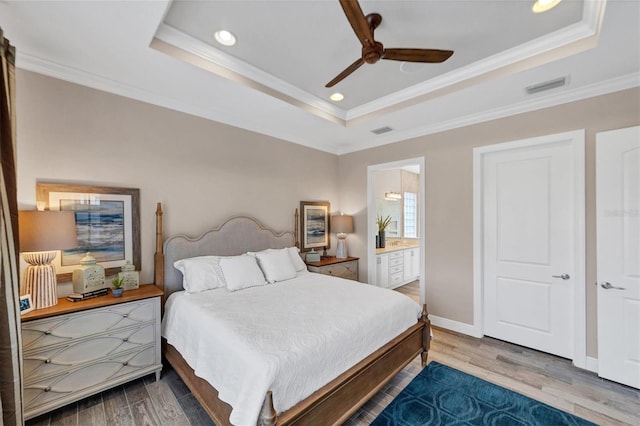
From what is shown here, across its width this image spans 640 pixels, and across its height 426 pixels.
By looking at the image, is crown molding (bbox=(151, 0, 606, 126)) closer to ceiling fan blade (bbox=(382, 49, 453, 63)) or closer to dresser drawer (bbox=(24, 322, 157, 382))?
ceiling fan blade (bbox=(382, 49, 453, 63))

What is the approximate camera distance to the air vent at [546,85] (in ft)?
8.25

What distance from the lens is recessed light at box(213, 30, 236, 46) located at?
2.14 m

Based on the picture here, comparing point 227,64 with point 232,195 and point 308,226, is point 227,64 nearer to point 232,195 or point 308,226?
point 232,195

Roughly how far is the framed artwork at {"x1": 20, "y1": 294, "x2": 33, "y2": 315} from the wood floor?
2.68ft

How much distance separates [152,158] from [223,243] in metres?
1.21

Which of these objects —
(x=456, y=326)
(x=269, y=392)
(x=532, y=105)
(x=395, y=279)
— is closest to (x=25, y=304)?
(x=269, y=392)

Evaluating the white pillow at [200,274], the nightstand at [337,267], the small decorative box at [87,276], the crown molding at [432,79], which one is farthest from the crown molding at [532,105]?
the small decorative box at [87,276]

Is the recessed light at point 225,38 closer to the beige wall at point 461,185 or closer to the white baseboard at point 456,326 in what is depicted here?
the beige wall at point 461,185

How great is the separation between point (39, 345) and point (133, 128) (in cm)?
198

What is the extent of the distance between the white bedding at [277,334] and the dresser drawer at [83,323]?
0.88 ft

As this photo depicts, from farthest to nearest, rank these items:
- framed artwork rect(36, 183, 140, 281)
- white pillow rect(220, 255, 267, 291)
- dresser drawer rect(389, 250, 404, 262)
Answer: dresser drawer rect(389, 250, 404, 262), white pillow rect(220, 255, 267, 291), framed artwork rect(36, 183, 140, 281)

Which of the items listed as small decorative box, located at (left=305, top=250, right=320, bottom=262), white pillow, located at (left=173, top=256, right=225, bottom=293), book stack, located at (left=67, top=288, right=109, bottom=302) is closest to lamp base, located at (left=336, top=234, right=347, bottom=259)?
small decorative box, located at (left=305, top=250, right=320, bottom=262)

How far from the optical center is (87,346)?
6.93 feet

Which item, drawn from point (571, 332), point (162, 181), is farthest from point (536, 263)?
point (162, 181)
